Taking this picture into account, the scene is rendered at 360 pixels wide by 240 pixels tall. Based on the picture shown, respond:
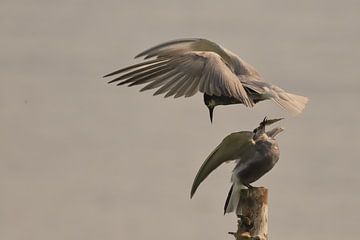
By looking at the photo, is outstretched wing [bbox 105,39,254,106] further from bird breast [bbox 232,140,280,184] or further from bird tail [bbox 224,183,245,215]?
bird tail [bbox 224,183,245,215]

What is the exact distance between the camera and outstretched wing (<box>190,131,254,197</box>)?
420 inches

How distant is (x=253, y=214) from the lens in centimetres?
999

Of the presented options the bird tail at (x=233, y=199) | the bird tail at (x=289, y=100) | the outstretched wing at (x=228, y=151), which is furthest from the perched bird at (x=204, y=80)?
the bird tail at (x=233, y=199)

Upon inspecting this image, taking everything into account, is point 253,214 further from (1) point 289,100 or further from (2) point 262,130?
(1) point 289,100

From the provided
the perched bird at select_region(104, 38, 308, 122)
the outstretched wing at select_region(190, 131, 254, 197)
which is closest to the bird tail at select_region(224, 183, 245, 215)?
the outstretched wing at select_region(190, 131, 254, 197)

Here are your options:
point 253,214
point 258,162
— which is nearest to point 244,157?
point 258,162

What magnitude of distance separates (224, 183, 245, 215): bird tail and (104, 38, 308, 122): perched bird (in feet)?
3.73

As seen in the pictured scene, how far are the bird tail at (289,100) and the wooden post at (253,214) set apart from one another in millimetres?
1506

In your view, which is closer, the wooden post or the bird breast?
the wooden post

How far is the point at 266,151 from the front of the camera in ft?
34.4

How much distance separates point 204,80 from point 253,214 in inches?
90.8

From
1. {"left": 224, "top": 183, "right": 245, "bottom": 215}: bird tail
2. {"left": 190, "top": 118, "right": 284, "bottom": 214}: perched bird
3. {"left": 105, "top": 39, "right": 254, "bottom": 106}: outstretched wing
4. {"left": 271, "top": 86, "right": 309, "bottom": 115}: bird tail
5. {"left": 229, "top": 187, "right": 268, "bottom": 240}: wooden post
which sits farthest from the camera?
{"left": 105, "top": 39, "right": 254, "bottom": 106}: outstretched wing

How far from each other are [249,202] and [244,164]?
0.57 m

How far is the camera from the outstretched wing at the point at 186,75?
11.7 m
